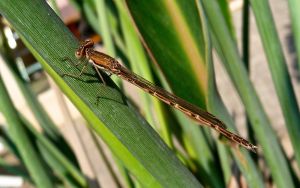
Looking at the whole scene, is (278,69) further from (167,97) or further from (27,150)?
(27,150)

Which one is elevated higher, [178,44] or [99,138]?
[178,44]

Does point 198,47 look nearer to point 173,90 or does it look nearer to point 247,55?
point 173,90

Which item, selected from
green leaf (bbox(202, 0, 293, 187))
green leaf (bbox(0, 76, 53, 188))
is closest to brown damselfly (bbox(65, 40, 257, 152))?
green leaf (bbox(202, 0, 293, 187))

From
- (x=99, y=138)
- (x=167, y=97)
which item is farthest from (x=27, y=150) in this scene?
(x=99, y=138)

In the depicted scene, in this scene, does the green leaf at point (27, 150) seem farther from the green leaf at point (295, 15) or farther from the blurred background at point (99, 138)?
the green leaf at point (295, 15)

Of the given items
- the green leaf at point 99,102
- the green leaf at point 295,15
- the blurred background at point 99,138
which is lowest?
the blurred background at point 99,138

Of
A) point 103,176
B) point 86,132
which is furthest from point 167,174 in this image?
point 86,132

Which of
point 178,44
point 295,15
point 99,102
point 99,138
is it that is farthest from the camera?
point 99,138

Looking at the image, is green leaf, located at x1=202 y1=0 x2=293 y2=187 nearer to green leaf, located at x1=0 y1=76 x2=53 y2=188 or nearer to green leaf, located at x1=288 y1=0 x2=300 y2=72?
green leaf, located at x1=288 y1=0 x2=300 y2=72

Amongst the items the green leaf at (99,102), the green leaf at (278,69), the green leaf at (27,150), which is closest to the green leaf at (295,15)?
the green leaf at (278,69)
